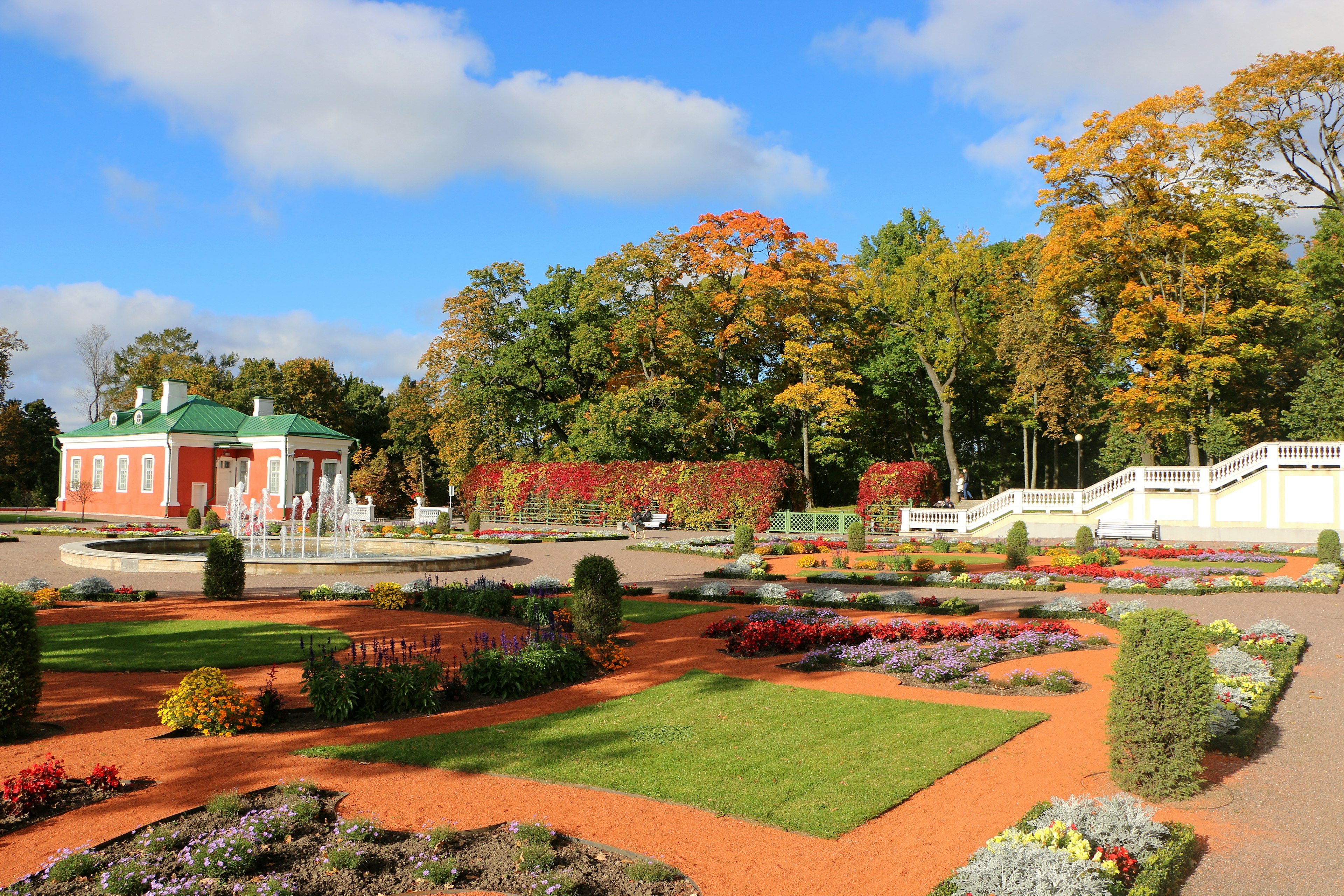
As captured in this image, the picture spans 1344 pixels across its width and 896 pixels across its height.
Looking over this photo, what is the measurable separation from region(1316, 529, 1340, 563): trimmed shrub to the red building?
4260 cm

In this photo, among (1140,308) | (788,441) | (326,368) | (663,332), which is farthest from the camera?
(326,368)

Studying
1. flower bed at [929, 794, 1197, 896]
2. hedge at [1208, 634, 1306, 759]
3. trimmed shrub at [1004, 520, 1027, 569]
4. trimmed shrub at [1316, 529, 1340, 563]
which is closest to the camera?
flower bed at [929, 794, 1197, 896]

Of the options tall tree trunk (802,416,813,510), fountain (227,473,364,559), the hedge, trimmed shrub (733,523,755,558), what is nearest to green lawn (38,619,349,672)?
fountain (227,473,364,559)

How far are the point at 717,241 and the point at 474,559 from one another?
2477cm

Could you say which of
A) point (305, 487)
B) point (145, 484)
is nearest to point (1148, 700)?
point (305, 487)

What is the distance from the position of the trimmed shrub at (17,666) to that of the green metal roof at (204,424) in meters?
39.5

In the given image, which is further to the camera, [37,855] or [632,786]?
[632,786]

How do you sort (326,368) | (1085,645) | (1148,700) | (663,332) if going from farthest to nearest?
(326,368) → (663,332) → (1085,645) → (1148,700)

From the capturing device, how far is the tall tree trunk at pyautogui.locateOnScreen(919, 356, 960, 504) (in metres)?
41.5

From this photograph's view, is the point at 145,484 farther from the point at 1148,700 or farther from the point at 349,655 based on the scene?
the point at 1148,700

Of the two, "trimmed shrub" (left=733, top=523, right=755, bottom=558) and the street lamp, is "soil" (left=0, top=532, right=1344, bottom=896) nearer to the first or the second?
"trimmed shrub" (left=733, top=523, right=755, bottom=558)

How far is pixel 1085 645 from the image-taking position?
1138 centimetres

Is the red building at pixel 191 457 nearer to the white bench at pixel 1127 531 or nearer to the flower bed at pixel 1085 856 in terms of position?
the white bench at pixel 1127 531

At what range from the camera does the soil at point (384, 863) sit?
15.0 ft
